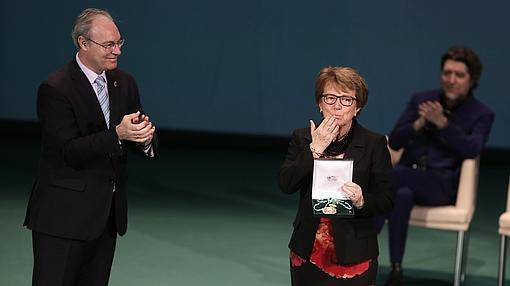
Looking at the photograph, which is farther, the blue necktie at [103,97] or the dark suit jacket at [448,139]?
the dark suit jacket at [448,139]

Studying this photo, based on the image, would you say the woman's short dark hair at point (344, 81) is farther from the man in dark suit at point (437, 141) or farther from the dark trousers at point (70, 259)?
the man in dark suit at point (437, 141)

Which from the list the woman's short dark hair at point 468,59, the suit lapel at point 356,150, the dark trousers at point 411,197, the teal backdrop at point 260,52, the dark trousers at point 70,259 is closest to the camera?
the dark trousers at point 70,259

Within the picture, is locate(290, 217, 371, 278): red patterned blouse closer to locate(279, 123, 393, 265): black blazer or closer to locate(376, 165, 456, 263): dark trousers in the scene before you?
locate(279, 123, 393, 265): black blazer

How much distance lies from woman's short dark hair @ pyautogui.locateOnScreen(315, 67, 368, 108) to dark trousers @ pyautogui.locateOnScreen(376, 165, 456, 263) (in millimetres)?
2360

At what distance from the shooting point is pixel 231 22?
11.5 meters

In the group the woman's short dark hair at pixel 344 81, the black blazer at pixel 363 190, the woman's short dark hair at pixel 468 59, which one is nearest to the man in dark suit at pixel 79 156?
the black blazer at pixel 363 190

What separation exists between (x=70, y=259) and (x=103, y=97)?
2.18 feet

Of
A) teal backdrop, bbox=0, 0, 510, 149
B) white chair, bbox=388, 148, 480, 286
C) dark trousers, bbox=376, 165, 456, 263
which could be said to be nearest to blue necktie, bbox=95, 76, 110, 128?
dark trousers, bbox=376, 165, 456, 263

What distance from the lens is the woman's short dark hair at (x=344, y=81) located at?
4531 mm

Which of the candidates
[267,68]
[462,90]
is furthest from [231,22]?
[462,90]

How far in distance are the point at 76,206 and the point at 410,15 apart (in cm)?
713

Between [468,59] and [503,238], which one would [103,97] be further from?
[468,59]

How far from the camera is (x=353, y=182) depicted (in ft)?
15.0

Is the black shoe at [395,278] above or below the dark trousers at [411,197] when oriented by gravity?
below
